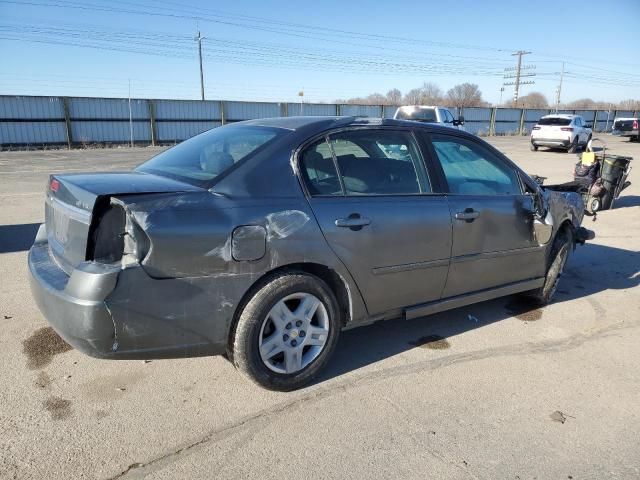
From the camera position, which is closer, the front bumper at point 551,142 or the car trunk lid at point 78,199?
the car trunk lid at point 78,199

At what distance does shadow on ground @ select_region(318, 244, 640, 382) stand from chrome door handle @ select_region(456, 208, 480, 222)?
0.97 meters

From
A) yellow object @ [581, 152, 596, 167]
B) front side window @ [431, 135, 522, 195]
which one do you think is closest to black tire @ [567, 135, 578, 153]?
yellow object @ [581, 152, 596, 167]

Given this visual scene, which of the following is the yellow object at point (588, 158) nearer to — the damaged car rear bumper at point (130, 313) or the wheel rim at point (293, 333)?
the wheel rim at point (293, 333)

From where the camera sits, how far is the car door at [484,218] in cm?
379

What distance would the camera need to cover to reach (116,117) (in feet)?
80.5

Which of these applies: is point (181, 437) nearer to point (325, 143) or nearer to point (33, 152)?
point (325, 143)

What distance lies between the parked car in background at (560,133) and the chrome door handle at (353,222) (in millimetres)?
23665

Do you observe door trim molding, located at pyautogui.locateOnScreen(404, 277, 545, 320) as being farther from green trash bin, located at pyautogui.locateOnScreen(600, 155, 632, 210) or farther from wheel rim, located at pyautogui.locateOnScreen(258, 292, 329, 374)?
green trash bin, located at pyautogui.locateOnScreen(600, 155, 632, 210)

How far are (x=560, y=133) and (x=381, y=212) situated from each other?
928 inches

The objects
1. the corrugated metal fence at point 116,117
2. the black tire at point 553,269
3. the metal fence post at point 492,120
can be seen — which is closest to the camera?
the black tire at point 553,269

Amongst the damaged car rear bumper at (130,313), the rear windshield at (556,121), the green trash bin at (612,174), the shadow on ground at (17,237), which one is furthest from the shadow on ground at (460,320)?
the rear windshield at (556,121)

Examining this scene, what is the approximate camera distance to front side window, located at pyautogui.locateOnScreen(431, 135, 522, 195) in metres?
3.87

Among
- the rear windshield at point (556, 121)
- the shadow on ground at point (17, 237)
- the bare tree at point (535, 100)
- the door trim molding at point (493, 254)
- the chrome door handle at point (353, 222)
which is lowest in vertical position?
the shadow on ground at point (17, 237)

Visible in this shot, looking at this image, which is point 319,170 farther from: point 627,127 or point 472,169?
point 627,127
